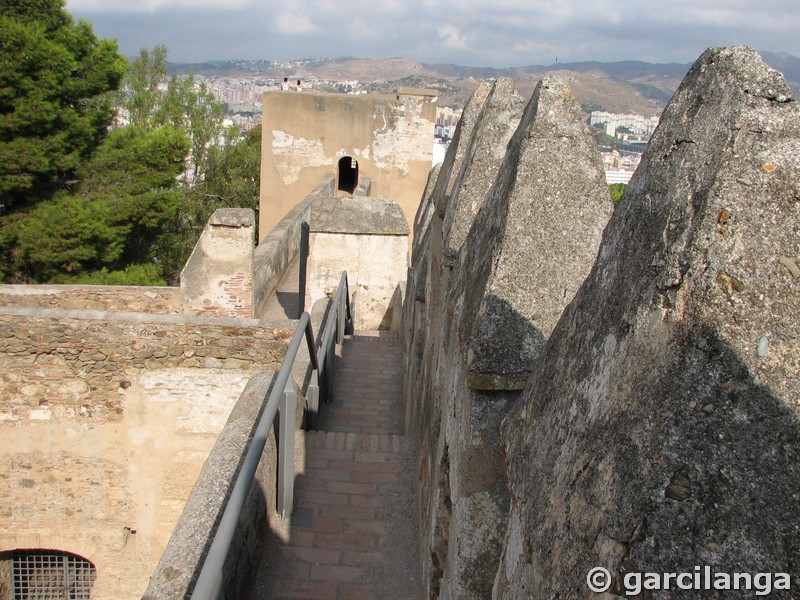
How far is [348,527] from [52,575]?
4236 millimetres

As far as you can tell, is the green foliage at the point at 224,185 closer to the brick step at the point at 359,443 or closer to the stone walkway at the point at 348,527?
the brick step at the point at 359,443

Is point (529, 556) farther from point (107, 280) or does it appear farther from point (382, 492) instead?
point (107, 280)

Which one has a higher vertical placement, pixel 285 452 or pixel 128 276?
pixel 285 452

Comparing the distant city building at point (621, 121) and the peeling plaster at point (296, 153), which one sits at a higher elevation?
the distant city building at point (621, 121)

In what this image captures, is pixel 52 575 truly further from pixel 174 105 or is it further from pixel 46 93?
pixel 174 105

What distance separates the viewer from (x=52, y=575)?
6.98m

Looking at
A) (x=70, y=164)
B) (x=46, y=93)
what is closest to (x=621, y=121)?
(x=70, y=164)

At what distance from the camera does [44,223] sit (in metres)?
13.5

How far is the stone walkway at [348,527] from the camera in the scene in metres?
3.79

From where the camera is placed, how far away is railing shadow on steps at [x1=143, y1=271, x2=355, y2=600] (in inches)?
99.0

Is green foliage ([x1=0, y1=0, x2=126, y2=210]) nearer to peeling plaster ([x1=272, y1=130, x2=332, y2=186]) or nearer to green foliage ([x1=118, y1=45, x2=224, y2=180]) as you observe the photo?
peeling plaster ([x1=272, y1=130, x2=332, y2=186])

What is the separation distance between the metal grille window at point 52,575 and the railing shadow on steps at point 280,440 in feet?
9.53

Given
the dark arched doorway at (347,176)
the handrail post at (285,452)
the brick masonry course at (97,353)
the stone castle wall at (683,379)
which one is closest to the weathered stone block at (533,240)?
the stone castle wall at (683,379)

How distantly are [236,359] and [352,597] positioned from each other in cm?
312
